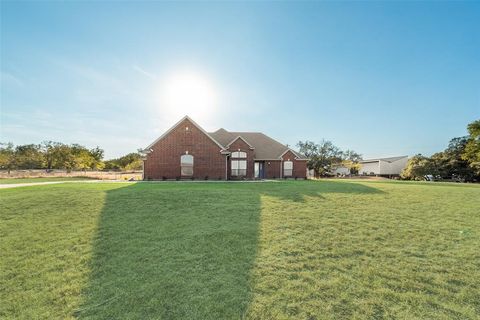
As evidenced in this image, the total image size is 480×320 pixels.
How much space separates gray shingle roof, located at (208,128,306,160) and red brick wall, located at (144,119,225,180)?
4345 millimetres

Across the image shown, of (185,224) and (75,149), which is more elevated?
(75,149)

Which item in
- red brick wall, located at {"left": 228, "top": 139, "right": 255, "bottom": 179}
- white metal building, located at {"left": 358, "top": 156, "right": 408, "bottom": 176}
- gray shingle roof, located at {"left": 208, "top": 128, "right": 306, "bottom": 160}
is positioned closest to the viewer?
red brick wall, located at {"left": 228, "top": 139, "right": 255, "bottom": 179}

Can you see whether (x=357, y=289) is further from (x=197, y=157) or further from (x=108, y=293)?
(x=197, y=157)

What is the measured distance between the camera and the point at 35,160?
40.7 meters

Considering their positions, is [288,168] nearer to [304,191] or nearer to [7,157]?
[304,191]

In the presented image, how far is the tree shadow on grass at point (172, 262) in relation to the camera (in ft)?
12.3

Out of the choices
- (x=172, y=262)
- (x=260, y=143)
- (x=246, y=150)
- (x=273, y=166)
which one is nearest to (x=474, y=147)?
(x=273, y=166)

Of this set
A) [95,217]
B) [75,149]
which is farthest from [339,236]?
[75,149]

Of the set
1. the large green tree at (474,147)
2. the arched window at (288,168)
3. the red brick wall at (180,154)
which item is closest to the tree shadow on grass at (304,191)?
the red brick wall at (180,154)

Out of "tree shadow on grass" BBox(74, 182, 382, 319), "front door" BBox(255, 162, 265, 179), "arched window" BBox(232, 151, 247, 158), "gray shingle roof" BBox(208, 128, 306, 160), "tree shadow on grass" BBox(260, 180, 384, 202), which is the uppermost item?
"gray shingle roof" BBox(208, 128, 306, 160)

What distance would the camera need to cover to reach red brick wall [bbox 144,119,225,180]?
894 inches

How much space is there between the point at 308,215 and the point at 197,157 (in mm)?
16471

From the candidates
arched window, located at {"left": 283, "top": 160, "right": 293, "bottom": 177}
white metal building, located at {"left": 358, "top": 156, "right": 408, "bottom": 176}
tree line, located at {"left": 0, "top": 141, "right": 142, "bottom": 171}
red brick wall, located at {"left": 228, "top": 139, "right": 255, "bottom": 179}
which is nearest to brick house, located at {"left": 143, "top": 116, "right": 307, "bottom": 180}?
red brick wall, located at {"left": 228, "top": 139, "right": 255, "bottom": 179}

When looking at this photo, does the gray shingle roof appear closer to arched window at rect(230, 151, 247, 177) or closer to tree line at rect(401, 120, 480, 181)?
arched window at rect(230, 151, 247, 177)
